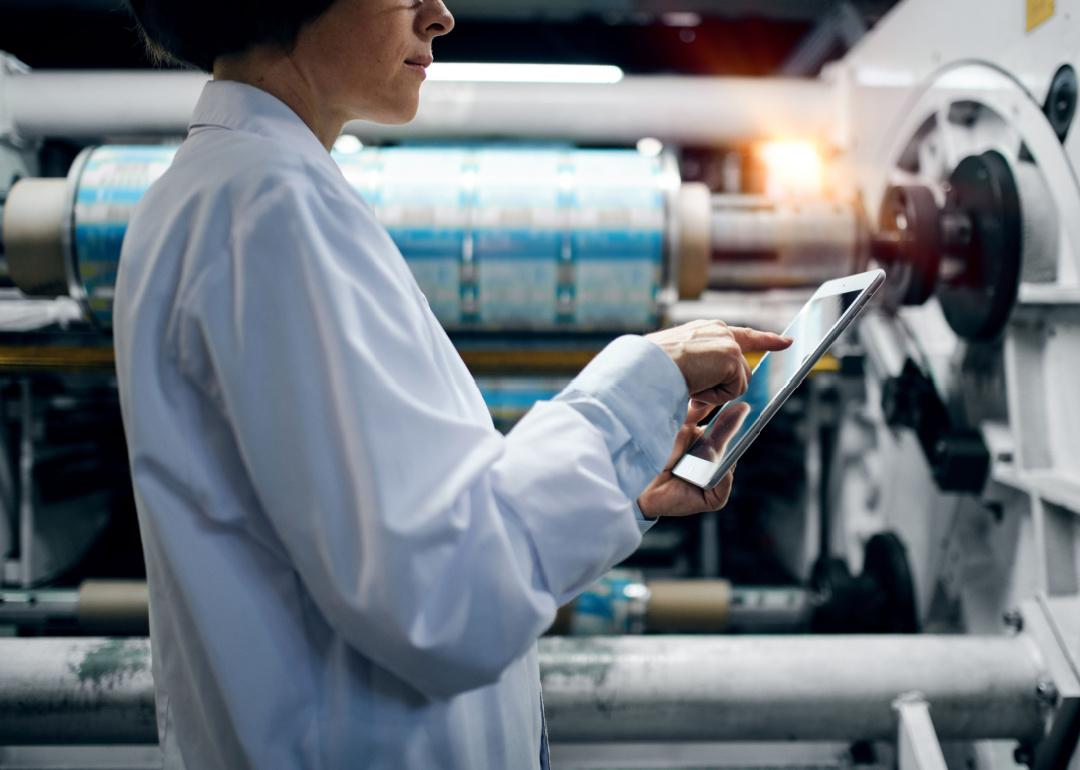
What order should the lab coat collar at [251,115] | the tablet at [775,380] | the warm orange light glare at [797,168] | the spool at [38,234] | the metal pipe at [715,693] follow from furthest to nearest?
the warm orange light glare at [797,168] → the spool at [38,234] → the metal pipe at [715,693] → the tablet at [775,380] → the lab coat collar at [251,115]

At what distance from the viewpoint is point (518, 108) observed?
8.31ft

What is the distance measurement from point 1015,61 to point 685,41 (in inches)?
114

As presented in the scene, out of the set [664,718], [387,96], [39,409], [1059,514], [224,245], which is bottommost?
[664,718]

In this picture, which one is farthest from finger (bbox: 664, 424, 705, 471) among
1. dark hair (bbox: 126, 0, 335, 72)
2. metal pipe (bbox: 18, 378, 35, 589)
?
metal pipe (bbox: 18, 378, 35, 589)

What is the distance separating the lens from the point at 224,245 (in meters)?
0.61

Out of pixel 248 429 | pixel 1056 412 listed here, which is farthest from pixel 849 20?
pixel 248 429

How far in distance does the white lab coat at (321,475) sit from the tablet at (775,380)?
0.46 feet

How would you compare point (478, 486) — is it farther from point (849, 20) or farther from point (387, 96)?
point (849, 20)

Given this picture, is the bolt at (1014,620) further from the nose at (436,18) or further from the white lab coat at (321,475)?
the nose at (436,18)

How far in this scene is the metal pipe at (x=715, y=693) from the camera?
148 centimetres

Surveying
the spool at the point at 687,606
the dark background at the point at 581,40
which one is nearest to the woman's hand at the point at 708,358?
the spool at the point at 687,606

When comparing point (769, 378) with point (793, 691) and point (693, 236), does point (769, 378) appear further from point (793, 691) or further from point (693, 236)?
point (693, 236)

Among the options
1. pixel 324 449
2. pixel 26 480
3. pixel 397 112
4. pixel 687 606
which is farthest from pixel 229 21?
pixel 26 480

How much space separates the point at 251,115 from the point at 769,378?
66cm
